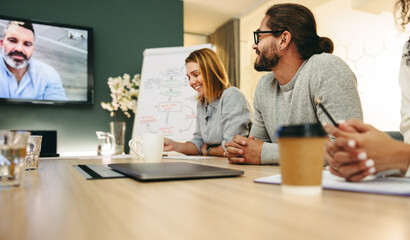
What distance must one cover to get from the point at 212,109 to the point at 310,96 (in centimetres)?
98

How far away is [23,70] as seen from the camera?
2.77 metres

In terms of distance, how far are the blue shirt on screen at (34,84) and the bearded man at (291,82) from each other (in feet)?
7.12

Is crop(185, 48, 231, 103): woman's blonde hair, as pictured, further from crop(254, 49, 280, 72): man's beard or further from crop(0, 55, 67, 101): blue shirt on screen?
crop(0, 55, 67, 101): blue shirt on screen

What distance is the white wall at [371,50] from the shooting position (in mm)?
3342

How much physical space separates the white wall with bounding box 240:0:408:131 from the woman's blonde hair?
68.8 inches

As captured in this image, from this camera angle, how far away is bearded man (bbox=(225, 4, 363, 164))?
42.3 inches

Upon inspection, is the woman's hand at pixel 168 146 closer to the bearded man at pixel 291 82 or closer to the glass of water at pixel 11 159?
the bearded man at pixel 291 82

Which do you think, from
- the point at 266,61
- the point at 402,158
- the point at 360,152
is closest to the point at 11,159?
→ the point at 360,152

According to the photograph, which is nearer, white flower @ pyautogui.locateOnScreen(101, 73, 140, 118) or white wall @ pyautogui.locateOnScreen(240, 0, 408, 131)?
white flower @ pyautogui.locateOnScreen(101, 73, 140, 118)

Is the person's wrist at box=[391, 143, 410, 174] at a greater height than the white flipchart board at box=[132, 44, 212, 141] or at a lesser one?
lesser

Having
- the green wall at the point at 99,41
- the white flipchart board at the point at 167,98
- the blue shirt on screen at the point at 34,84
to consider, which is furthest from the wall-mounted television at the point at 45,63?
the white flipchart board at the point at 167,98

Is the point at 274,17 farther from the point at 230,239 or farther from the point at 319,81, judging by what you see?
the point at 230,239

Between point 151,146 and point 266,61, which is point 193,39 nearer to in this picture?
point 266,61

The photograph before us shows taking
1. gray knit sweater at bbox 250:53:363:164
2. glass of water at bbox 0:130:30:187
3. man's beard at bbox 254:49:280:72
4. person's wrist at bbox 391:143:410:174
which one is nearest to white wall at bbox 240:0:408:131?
man's beard at bbox 254:49:280:72
